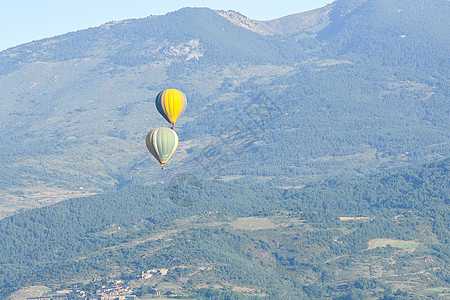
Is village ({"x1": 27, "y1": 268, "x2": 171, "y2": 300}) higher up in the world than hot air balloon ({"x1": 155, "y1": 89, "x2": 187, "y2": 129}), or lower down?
lower down

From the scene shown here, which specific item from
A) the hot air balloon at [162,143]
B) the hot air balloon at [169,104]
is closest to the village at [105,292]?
the hot air balloon at [169,104]

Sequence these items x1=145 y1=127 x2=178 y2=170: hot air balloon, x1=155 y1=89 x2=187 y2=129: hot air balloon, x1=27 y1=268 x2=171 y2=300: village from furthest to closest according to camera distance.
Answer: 1. x1=27 y1=268 x2=171 y2=300: village
2. x1=155 y1=89 x2=187 y2=129: hot air balloon
3. x1=145 y1=127 x2=178 y2=170: hot air balloon

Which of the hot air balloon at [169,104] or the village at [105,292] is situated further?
the village at [105,292]

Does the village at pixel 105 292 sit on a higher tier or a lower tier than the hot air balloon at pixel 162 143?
lower

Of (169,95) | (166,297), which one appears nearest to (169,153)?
(169,95)

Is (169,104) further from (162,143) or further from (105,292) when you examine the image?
(105,292)

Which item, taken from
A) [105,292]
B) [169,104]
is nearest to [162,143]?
[169,104]

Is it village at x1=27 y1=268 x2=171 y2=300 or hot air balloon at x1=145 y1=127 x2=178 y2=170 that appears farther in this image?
village at x1=27 y1=268 x2=171 y2=300

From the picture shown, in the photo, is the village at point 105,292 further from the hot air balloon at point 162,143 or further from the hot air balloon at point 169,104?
the hot air balloon at point 162,143

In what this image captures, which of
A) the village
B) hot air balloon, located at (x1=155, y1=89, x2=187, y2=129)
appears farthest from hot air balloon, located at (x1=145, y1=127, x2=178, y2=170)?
the village

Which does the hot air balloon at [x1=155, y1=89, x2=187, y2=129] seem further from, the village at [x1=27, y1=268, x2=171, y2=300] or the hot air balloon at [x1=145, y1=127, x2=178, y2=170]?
the village at [x1=27, y1=268, x2=171, y2=300]

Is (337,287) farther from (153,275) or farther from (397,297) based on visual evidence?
(153,275)
